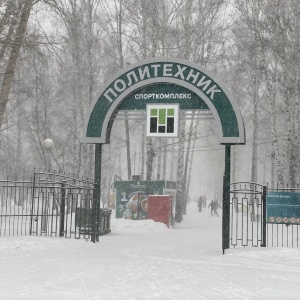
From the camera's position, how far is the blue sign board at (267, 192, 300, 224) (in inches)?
615

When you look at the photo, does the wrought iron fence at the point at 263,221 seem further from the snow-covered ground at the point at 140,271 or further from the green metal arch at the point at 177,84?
the green metal arch at the point at 177,84

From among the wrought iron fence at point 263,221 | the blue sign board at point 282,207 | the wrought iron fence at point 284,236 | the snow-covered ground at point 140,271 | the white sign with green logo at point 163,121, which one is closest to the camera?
the snow-covered ground at point 140,271

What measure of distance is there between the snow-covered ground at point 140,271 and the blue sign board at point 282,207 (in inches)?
79.7

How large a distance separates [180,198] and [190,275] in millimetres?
18534

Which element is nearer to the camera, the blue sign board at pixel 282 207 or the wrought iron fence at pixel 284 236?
the wrought iron fence at pixel 284 236

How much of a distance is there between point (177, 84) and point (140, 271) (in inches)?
251

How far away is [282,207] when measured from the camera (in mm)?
15703

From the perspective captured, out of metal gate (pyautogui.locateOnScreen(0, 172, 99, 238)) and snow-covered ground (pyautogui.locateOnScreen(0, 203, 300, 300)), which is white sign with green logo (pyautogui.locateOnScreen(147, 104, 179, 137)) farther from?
snow-covered ground (pyautogui.locateOnScreen(0, 203, 300, 300))

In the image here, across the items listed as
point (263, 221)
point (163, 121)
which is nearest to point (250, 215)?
point (263, 221)

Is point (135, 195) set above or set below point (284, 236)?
above

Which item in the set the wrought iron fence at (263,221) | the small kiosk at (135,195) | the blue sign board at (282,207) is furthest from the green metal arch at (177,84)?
the small kiosk at (135,195)

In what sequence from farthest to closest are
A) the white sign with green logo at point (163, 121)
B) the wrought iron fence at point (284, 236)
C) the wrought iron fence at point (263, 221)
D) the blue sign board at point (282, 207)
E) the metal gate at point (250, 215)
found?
the blue sign board at point (282, 207), the wrought iron fence at point (284, 236), the white sign with green logo at point (163, 121), the wrought iron fence at point (263, 221), the metal gate at point (250, 215)

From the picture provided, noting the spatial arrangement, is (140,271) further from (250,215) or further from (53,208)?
(250,215)

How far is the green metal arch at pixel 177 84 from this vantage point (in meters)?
14.0
